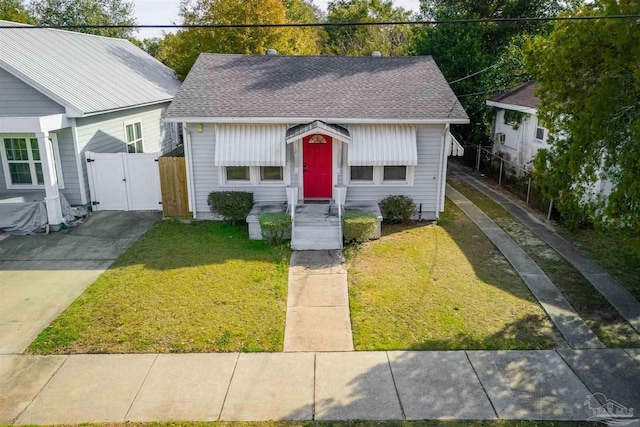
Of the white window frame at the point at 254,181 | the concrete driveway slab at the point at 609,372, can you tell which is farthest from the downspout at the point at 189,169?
the concrete driveway slab at the point at 609,372

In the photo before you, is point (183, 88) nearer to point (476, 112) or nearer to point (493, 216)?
point (493, 216)

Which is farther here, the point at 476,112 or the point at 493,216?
the point at 476,112

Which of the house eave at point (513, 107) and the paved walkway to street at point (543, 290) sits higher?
the house eave at point (513, 107)

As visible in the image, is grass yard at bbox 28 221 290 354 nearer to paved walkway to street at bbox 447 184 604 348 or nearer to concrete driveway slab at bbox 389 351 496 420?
concrete driveway slab at bbox 389 351 496 420

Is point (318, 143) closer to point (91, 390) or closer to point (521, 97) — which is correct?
point (91, 390)

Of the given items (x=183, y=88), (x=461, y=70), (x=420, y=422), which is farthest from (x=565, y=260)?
(x=461, y=70)

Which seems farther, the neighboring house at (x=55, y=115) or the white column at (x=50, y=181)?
the neighboring house at (x=55, y=115)

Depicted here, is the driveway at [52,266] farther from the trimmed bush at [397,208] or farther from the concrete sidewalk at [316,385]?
the trimmed bush at [397,208]
